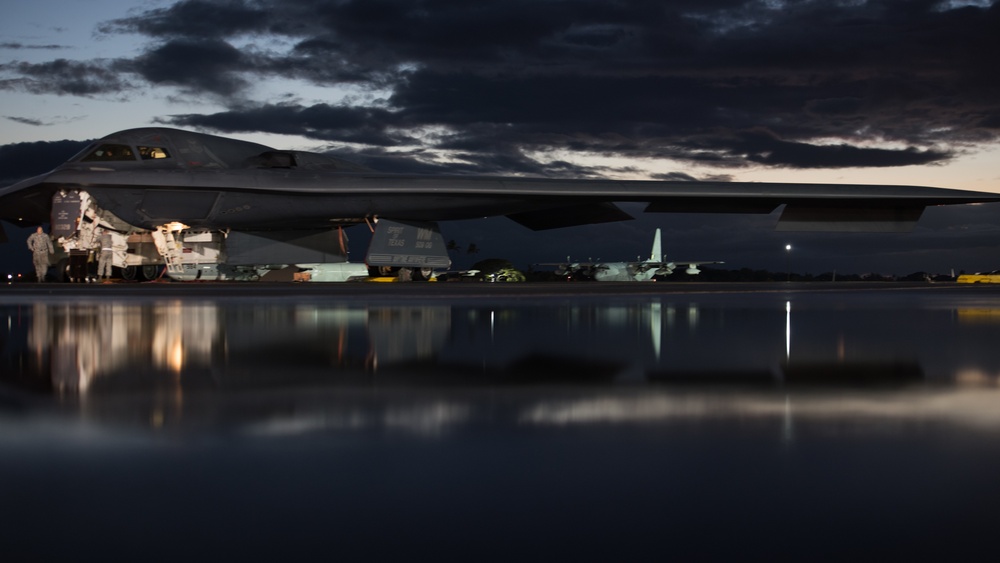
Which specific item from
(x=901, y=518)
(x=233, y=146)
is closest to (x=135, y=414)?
(x=901, y=518)

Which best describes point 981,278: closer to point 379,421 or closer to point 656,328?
point 656,328

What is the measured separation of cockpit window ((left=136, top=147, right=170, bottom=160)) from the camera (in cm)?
1942

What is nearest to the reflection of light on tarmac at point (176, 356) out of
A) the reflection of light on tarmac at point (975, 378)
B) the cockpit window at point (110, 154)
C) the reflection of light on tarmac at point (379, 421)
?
the reflection of light on tarmac at point (379, 421)

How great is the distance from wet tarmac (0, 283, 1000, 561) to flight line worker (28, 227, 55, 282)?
17.0 m

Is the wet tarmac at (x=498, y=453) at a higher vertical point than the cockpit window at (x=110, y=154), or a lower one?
lower

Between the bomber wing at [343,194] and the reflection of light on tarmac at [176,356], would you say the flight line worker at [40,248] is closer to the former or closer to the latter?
the bomber wing at [343,194]

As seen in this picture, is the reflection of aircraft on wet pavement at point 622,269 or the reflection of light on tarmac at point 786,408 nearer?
the reflection of light on tarmac at point 786,408

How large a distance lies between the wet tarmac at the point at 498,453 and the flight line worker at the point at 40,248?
55.7ft

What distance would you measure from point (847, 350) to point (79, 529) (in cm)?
539

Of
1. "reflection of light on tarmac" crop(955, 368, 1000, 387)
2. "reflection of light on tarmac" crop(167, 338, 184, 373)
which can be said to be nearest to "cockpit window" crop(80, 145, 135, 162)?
"reflection of light on tarmac" crop(167, 338, 184, 373)

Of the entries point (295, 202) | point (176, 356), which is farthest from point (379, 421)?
point (295, 202)

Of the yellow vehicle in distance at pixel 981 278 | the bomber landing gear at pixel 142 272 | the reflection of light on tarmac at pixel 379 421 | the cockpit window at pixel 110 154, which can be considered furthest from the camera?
the yellow vehicle in distance at pixel 981 278

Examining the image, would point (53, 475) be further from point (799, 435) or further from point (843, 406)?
point (843, 406)

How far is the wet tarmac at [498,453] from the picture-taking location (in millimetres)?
1918
